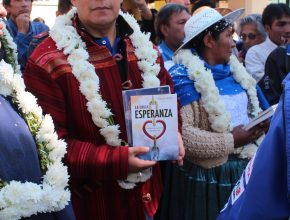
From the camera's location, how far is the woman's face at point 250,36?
5.15 m

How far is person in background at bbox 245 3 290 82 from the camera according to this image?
442cm

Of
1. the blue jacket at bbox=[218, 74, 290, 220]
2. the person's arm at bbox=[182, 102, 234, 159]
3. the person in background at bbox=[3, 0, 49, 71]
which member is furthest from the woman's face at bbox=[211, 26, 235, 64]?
the blue jacket at bbox=[218, 74, 290, 220]

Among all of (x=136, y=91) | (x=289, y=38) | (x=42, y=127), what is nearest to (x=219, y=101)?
(x=136, y=91)

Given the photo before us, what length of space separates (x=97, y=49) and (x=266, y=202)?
4.11 ft

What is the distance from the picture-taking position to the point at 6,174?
4.53 ft

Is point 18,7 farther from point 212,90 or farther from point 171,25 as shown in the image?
point 212,90

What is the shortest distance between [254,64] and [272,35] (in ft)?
1.25

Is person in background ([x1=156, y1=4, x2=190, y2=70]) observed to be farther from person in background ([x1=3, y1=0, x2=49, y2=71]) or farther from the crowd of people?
person in background ([x1=3, y1=0, x2=49, y2=71])

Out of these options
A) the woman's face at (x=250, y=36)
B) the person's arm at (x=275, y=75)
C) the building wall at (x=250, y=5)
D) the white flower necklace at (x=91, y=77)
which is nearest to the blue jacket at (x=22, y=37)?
the white flower necklace at (x=91, y=77)

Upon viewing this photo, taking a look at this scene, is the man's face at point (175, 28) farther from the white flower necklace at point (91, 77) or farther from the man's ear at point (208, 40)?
the white flower necklace at point (91, 77)

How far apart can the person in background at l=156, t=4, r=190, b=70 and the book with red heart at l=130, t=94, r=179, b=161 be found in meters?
1.77

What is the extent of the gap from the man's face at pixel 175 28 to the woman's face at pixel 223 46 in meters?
0.93

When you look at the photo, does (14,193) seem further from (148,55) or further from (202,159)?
(202,159)

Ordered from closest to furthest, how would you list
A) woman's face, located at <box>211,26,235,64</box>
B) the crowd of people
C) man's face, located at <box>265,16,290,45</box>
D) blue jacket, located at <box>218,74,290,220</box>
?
blue jacket, located at <box>218,74,290,220</box>, the crowd of people, woman's face, located at <box>211,26,235,64</box>, man's face, located at <box>265,16,290,45</box>
